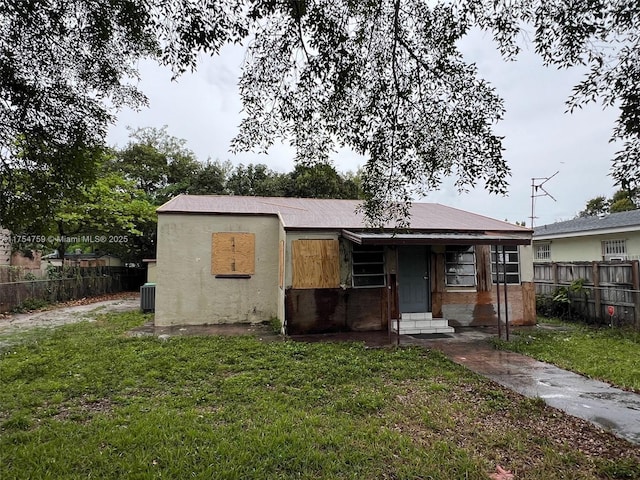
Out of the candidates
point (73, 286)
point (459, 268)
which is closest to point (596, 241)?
point (459, 268)

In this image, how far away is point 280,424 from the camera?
3623mm

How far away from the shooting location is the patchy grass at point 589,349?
5.35m

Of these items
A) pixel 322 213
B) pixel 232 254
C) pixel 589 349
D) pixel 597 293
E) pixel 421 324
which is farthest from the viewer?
pixel 322 213

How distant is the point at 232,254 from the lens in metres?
9.56

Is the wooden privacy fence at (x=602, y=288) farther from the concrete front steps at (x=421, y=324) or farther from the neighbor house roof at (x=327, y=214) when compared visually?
the concrete front steps at (x=421, y=324)

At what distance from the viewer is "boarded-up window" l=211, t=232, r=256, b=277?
9.49m

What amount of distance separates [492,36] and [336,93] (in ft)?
6.24

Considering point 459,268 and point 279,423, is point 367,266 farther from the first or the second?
point 279,423

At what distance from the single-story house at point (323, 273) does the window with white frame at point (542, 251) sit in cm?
616

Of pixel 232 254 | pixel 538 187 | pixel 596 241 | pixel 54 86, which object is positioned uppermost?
pixel 538 187

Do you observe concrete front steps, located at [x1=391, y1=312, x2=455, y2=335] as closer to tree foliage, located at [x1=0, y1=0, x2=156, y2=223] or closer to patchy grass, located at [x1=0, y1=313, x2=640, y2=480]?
patchy grass, located at [x1=0, y1=313, x2=640, y2=480]

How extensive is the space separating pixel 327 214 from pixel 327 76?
5466mm

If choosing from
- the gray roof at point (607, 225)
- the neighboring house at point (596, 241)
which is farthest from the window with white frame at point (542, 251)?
the gray roof at point (607, 225)

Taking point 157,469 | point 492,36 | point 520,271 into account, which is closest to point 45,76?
point 157,469
